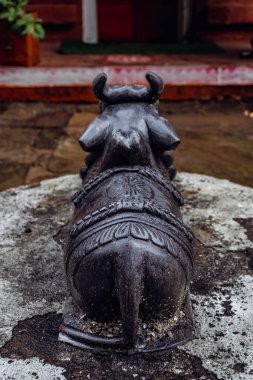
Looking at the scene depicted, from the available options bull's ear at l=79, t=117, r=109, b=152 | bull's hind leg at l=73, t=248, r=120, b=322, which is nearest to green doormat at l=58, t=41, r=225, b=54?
bull's ear at l=79, t=117, r=109, b=152

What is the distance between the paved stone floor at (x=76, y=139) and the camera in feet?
14.9

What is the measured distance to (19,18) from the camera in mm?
5449

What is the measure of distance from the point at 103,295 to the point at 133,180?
397mm

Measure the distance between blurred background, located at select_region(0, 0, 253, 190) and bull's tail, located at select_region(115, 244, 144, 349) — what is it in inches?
115

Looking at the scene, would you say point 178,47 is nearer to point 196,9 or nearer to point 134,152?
point 196,9

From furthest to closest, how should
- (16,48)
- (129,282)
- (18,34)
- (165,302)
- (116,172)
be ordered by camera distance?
1. (16,48)
2. (18,34)
3. (116,172)
4. (165,302)
5. (129,282)

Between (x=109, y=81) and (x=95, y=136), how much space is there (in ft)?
12.9

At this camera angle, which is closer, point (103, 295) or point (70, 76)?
point (103, 295)

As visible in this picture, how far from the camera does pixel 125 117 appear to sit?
1.93 meters

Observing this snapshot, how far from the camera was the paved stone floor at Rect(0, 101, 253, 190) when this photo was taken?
455 cm

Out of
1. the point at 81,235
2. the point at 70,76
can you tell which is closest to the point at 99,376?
the point at 81,235

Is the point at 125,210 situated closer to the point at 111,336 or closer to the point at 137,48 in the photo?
the point at 111,336

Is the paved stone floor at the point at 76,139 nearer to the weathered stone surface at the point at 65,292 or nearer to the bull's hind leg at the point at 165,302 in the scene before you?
the weathered stone surface at the point at 65,292

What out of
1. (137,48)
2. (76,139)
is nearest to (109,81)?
(76,139)
